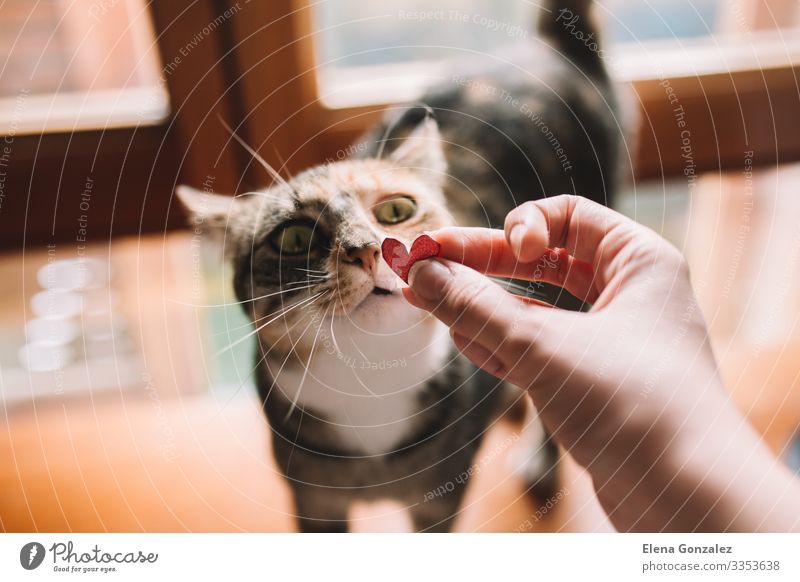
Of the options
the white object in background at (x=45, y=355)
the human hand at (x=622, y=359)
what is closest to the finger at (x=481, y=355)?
the human hand at (x=622, y=359)

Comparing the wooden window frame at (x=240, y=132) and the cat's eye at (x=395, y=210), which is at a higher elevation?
the wooden window frame at (x=240, y=132)

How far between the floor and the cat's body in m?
0.03

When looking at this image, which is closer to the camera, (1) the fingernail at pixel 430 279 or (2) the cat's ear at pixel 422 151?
(1) the fingernail at pixel 430 279

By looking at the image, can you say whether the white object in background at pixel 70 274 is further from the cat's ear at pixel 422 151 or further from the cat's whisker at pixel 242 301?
the cat's ear at pixel 422 151

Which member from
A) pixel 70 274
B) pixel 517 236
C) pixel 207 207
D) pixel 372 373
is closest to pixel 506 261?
pixel 517 236

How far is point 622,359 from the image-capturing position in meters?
0.37

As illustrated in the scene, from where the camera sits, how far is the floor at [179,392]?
465 millimetres

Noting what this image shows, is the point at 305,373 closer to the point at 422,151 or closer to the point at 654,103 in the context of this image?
the point at 422,151

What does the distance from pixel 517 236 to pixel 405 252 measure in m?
0.09

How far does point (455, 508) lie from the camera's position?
49 centimetres

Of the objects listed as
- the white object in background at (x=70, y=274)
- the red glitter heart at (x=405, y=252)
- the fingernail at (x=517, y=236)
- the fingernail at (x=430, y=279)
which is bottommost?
the fingernail at (x=430, y=279)

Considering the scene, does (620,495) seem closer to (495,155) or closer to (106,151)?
(495,155)

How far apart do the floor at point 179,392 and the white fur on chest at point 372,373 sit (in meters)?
0.06

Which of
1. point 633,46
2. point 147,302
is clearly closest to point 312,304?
point 147,302
